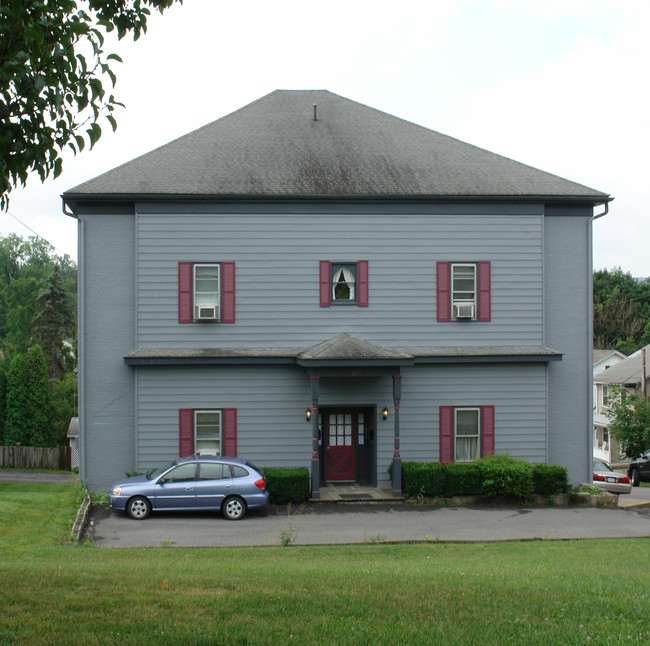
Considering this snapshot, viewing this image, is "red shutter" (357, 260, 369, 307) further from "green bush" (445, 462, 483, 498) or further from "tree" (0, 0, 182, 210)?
"tree" (0, 0, 182, 210)

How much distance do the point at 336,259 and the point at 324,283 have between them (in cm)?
74

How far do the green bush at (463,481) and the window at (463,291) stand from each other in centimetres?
410

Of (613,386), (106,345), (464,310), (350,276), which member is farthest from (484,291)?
(613,386)

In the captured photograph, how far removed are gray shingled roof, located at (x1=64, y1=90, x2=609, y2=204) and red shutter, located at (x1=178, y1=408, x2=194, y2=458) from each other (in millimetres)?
5801

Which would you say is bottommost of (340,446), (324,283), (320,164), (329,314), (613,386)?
(613,386)

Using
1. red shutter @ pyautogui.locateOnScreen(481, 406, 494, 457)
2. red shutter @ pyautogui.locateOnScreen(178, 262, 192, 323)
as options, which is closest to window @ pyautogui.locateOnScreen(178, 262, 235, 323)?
red shutter @ pyautogui.locateOnScreen(178, 262, 192, 323)

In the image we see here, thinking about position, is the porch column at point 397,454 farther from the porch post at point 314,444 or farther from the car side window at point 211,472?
the car side window at point 211,472

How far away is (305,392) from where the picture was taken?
1923 centimetres

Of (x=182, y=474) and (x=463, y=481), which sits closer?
(x=182, y=474)

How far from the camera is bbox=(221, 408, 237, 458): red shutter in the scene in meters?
18.9

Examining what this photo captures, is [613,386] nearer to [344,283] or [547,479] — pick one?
[547,479]

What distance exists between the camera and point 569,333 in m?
20.4

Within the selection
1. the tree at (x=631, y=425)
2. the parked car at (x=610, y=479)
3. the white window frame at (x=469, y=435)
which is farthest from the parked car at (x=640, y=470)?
the white window frame at (x=469, y=435)

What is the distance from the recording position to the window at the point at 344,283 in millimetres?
19328
